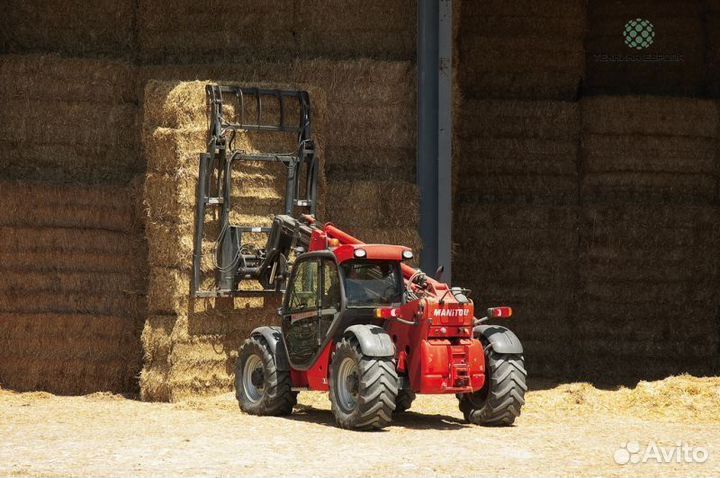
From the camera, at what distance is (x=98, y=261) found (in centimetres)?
1606

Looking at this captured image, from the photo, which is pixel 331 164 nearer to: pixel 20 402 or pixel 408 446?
pixel 20 402

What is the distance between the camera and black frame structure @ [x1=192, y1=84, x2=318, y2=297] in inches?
583

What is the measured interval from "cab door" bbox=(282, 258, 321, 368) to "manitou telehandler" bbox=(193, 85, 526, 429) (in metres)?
0.01

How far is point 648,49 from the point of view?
18672 mm

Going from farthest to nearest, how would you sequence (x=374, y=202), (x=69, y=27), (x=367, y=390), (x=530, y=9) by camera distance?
(x=530, y=9) < (x=69, y=27) < (x=374, y=202) < (x=367, y=390)

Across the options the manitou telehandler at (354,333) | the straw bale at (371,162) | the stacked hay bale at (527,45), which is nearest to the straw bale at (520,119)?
the stacked hay bale at (527,45)

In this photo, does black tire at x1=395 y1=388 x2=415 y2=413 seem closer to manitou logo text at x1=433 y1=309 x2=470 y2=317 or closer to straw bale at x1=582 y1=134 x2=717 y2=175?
manitou logo text at x1=433 y1=309 x2=470 y2=317

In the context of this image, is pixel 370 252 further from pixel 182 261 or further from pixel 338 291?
pixel 182 261

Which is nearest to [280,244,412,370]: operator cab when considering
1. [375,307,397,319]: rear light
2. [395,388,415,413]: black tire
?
[375,307,397,319]: rear light

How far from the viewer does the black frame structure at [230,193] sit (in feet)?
48.6

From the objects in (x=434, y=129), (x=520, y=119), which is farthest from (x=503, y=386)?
(x=520, y=119)

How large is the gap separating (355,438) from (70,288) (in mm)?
5692

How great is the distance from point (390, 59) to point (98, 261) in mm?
4074

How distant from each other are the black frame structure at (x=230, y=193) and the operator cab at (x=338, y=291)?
1.26m
